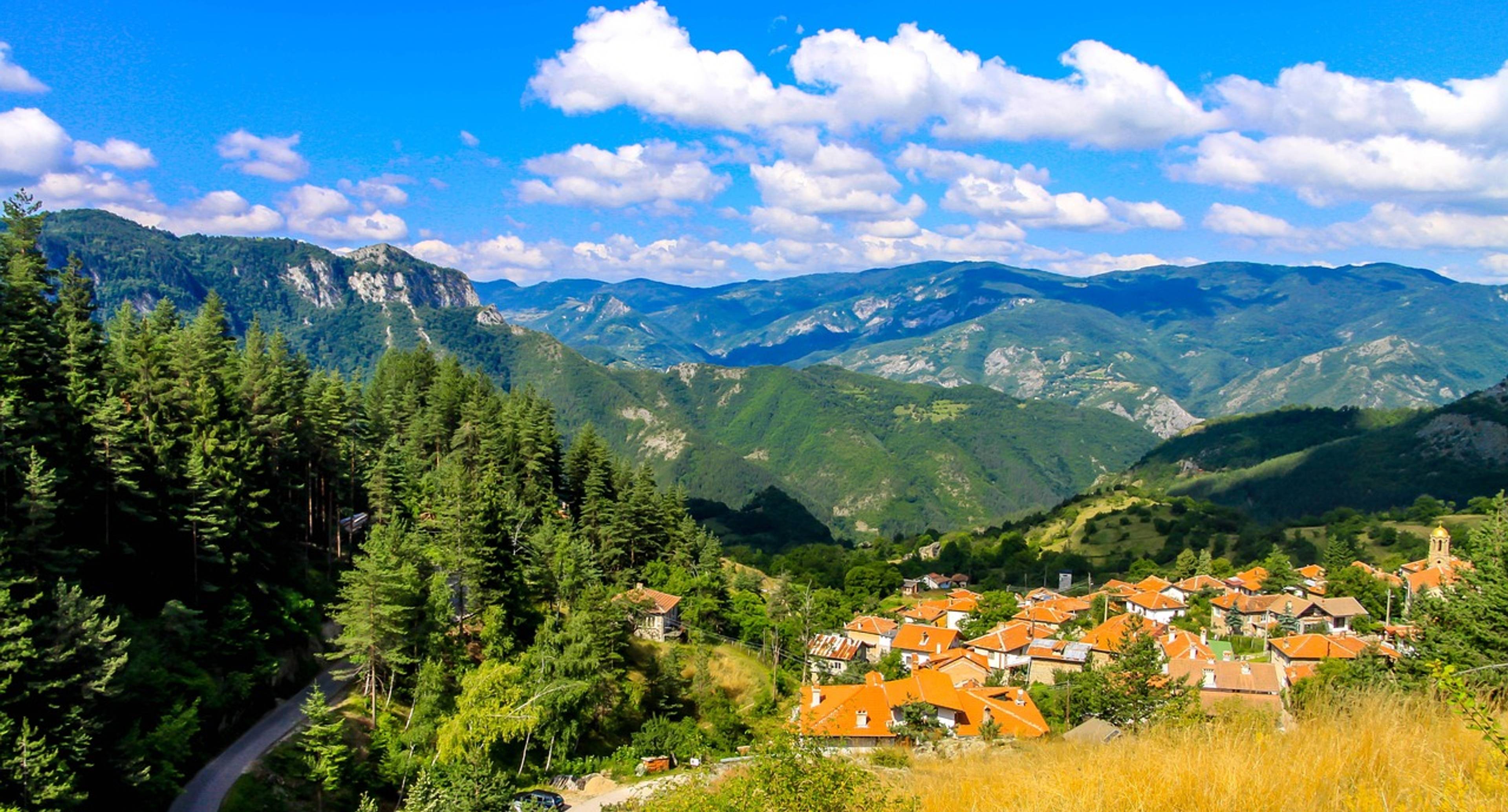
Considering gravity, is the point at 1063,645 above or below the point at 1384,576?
below

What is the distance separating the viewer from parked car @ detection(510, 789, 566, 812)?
29984mm

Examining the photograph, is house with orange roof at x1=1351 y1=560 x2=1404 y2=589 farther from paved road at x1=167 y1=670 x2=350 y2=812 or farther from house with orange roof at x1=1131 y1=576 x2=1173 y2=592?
paved road at x1=167 y1=670 x2=350 y2=812

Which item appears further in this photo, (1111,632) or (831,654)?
(831,654)

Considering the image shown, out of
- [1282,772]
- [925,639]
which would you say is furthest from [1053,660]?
[1282,772]

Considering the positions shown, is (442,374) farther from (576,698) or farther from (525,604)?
(576,698)

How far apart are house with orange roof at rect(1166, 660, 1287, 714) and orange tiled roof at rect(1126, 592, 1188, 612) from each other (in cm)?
2618

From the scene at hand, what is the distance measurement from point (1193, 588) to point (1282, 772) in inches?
Result: 3492

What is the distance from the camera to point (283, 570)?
38.1 m

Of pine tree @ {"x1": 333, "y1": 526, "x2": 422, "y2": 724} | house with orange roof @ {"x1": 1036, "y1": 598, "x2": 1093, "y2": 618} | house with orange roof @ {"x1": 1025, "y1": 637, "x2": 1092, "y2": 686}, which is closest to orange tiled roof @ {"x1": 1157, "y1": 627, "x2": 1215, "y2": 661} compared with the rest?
house with orange roof @ {"x1": 1025, "y1": 637, "x2": 1092, "y2": 686}

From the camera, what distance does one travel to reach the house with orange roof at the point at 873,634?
2768 inches

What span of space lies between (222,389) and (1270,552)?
399 feet

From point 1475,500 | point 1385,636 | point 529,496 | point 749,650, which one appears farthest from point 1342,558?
point 529,496

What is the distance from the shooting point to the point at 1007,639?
63.3 meters

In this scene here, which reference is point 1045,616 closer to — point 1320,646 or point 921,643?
point 921,643
